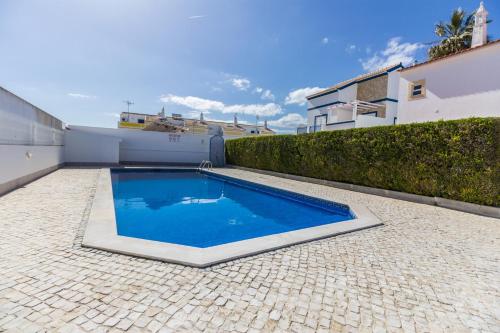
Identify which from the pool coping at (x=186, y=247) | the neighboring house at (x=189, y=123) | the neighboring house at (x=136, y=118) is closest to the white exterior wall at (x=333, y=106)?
the neighboring house at (x=189, y=123)

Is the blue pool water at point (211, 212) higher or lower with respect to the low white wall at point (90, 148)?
lower

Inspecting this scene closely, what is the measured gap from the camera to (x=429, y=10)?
11430 millimetres

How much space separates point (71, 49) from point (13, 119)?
351cm

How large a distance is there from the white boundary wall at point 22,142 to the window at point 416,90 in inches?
789

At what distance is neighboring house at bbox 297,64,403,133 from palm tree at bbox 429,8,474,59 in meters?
5.26

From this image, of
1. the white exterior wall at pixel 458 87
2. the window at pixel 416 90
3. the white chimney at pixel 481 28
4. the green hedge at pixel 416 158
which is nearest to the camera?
the green hedge at pixel 416 158

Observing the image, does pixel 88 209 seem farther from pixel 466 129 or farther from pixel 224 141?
pixel 224 141

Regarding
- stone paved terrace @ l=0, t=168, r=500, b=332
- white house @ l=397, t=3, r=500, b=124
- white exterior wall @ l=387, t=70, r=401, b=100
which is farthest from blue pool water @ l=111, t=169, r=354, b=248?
white exterior wall @ l=387, t=70, r=401, b=100

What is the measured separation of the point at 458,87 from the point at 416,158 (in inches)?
307

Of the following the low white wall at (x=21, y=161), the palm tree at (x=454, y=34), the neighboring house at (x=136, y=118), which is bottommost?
the low white wall at (x=21, y=161)

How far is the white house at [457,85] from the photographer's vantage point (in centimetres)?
1188

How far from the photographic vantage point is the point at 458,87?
42.8 feet

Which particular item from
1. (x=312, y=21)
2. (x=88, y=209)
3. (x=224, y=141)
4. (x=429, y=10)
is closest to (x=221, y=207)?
(x=88, y=209)

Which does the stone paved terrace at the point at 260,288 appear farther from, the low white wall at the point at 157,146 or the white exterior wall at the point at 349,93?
the white exterior wall at the point at 349,93
